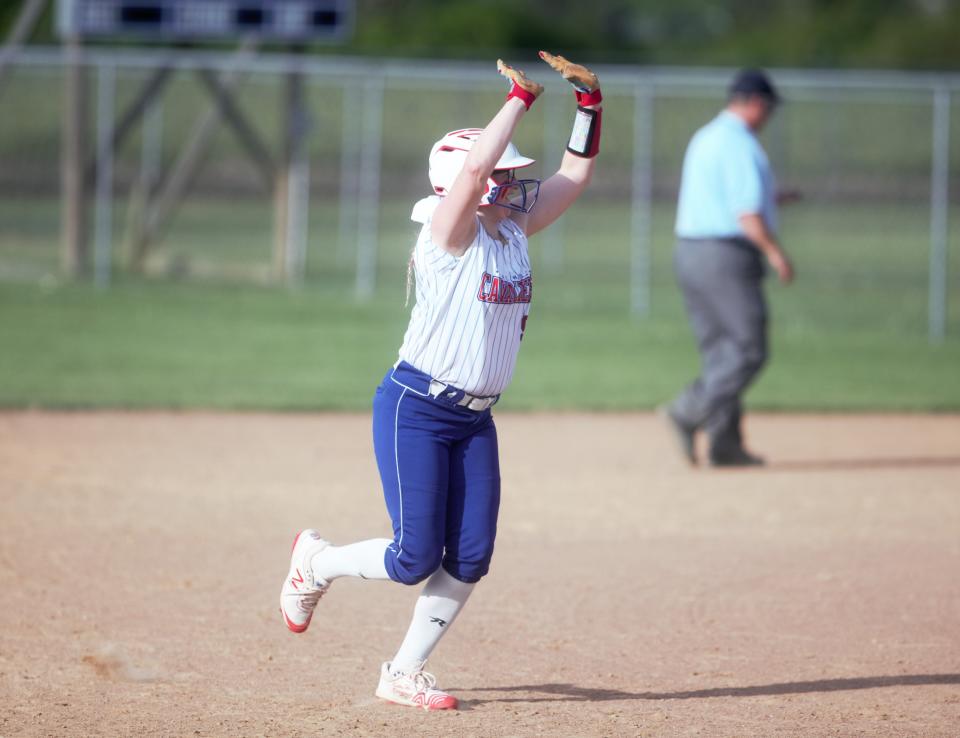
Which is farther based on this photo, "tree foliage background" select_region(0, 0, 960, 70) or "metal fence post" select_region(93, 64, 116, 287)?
"tree foliage background" select_region(0, 0, 960, 70)

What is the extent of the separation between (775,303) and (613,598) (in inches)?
481

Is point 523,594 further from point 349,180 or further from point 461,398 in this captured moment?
point 349,180

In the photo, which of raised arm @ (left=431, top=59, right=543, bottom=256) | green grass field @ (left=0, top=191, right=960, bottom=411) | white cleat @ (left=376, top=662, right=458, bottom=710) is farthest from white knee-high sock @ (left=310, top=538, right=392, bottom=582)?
green grass field @ (left=0, top=191, right=960, bottom=411)

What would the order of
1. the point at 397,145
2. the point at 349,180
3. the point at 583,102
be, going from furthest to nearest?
1. the point at 397,145
2. the point at 349,180
3. the point at 583,102

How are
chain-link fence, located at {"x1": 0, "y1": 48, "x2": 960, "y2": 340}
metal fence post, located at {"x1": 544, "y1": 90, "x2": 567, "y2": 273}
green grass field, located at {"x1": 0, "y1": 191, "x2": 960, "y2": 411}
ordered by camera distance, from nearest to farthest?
green grass field, located at {"x1": 0, "y1": 191, "x2": 960, "y2": 411}, chain-link fence, located at {"x1": 0, "y1": 48, "x2": 960, "y2": 340}, metal fence post, located at {"x1": 544, "y1": 90, "x2": 567, "y2": 273}

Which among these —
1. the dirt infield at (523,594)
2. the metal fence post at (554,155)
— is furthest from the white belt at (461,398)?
the metal fence post at (554,155)

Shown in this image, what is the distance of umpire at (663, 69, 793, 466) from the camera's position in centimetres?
824

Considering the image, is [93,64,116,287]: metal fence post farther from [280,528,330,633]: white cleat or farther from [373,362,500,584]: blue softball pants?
[373,362,500,584]: blue softball pants

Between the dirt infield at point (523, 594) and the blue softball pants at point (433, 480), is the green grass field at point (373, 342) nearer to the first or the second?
the dirt infield at point (523, 594)

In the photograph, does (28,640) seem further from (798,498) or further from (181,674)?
(798,498)

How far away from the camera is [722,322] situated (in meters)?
8.38

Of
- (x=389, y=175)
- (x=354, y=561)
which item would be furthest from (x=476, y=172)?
(x=389, y=175)

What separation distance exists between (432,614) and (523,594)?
1.54 m

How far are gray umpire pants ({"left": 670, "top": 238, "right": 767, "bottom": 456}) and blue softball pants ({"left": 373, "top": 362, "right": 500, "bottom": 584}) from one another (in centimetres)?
407
